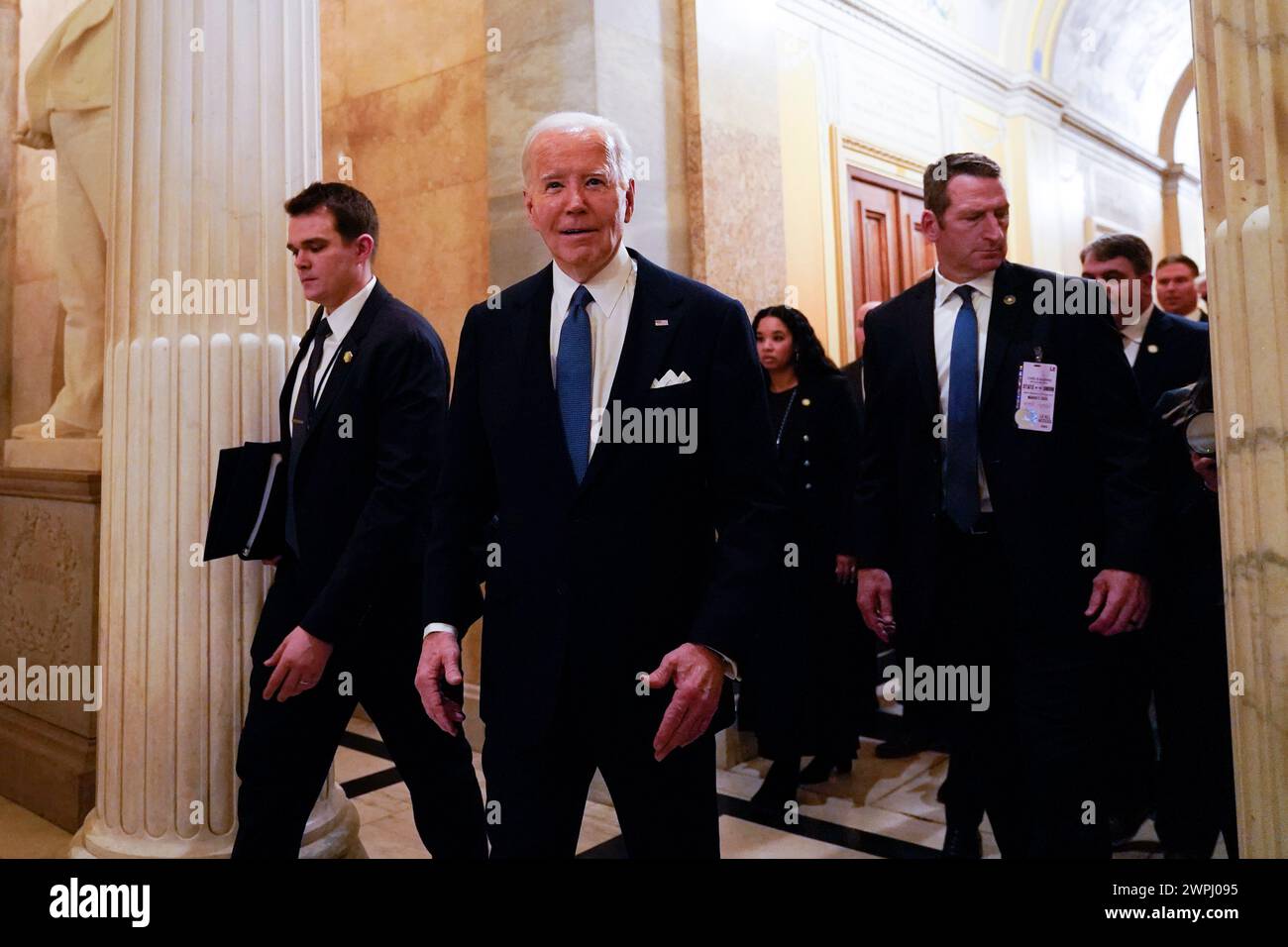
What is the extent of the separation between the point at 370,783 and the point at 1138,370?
326 cm

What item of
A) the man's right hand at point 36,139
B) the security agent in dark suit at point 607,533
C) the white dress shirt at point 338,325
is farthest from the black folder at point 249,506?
the man's right hand at point 36,139

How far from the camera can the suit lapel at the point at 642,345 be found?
1.68 meters

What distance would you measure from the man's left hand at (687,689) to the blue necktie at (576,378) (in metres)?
0.36

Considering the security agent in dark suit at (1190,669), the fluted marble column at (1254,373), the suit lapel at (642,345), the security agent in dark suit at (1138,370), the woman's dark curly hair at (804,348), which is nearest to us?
the fluted marble column at (1254,373)

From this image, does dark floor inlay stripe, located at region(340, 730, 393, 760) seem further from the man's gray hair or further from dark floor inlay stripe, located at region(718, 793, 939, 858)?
the man's gray hair

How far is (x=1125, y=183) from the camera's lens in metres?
11.7

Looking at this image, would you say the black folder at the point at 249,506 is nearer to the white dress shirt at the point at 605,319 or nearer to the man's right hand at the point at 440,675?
the man's right hand at the point at 440,675

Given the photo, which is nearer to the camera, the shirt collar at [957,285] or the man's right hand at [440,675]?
the man's right hand at [440,675]

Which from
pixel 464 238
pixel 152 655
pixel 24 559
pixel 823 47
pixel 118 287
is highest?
pixel 823 47

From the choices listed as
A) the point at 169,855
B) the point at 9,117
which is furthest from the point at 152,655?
the point at 9,117

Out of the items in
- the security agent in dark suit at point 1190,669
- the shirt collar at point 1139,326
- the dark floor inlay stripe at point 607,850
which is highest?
the shirt collar at point 1139,326
